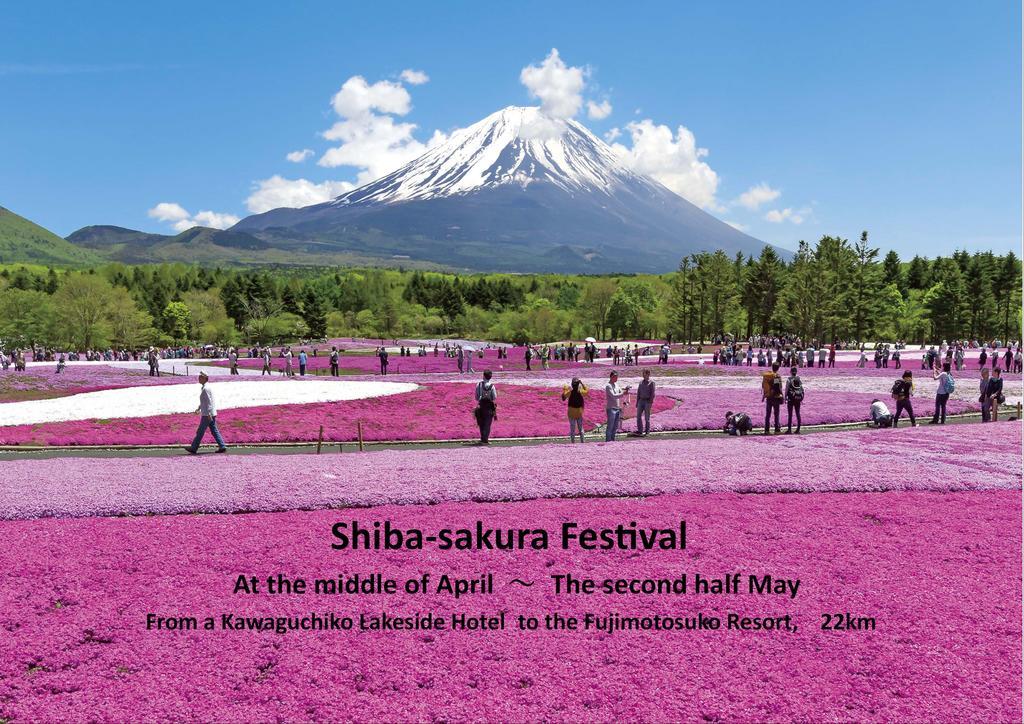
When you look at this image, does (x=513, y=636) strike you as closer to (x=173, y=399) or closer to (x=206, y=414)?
(x=206, y=414)

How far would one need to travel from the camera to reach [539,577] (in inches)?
387

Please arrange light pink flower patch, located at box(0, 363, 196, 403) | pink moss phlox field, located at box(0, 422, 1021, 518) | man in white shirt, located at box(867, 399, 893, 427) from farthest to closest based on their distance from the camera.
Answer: light pink flower patch, located at box(0, 363, 196, 403) → man in white shirt, located at box(867, 399, 893, 427) → pink moss phlox field, located at box(0, 422, 1021, 518)

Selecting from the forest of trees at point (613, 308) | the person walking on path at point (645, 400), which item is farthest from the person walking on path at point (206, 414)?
the forest of trees at point (613, 308)

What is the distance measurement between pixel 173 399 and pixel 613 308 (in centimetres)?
11253

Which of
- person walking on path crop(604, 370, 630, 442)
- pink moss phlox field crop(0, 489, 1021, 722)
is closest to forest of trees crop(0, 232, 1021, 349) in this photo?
person walking on path crop(604, 370, 630, 442)

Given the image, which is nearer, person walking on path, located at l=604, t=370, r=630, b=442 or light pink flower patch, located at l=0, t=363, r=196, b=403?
person walking on path, located at l=604, t=370, r=630, b=442

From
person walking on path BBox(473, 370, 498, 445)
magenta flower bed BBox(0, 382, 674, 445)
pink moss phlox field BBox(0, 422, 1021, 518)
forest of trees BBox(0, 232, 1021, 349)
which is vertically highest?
forest of trees BBox(0, 232, 1021, 349)

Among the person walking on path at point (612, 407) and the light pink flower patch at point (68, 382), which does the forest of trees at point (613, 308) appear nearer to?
the light pink flower patch at point (68, 382)

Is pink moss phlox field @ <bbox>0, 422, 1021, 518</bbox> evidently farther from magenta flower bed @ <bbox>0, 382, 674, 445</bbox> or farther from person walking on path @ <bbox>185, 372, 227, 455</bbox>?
magenta flower bed @ <bbox>0, 382, 674, 445</bbox>

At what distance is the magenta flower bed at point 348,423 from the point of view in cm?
2409

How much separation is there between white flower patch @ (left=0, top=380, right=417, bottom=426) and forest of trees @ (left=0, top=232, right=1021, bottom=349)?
66444mm

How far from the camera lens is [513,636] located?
8180mm

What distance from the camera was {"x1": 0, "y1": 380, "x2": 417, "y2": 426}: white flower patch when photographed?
96.2ft

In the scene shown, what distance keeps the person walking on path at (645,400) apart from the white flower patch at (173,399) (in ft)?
49.1
